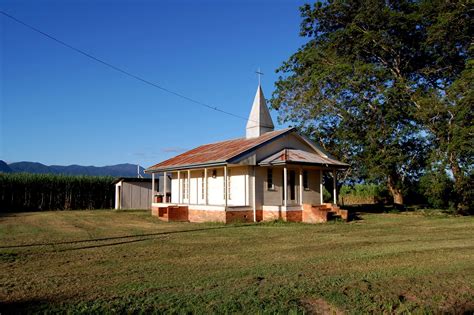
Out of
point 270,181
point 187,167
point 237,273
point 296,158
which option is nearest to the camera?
point 237,273

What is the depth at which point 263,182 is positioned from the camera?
22297 millimetres

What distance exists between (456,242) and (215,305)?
10.5 meters

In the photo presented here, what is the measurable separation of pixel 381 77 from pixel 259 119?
26.1ft

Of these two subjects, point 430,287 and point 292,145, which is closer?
point 430,287

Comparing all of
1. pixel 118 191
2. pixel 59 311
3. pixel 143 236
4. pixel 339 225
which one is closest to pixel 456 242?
pixel 339 225

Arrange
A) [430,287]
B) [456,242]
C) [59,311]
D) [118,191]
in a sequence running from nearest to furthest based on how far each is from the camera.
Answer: [59,311]
[430,287]
[456,242]
[118,191]

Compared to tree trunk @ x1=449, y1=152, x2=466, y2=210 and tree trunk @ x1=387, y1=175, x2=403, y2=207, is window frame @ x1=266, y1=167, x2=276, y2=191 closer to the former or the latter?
tree trunk @ x1=449, y1=152, x2=466, y2=210

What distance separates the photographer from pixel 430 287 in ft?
24.3

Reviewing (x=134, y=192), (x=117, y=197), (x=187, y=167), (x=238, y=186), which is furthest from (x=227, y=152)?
(x=117, y=197)

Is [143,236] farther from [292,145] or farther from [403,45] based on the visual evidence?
[403,45]

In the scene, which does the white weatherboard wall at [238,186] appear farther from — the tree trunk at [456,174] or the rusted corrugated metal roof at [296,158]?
the tree trunk at [456,174]

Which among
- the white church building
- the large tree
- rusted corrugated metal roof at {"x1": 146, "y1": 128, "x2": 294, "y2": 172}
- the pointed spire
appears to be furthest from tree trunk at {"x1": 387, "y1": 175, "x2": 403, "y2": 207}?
rusted corrugated metal roof at {"x1": 146, "y1": 128, "x2": 294, "y2": 172}

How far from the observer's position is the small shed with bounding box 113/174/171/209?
37.2 meters

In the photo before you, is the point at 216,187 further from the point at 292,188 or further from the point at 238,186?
the point at 292,188
